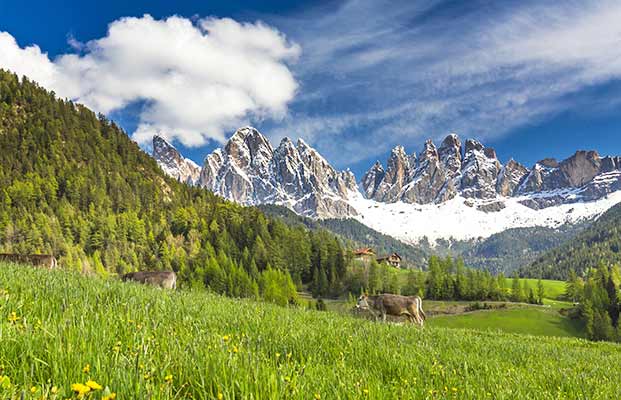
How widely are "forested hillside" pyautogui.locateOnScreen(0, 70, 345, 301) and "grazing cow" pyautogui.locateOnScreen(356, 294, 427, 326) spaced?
77.2 metres

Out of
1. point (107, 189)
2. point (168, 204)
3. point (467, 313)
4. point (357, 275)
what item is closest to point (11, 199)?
point (107, 189)

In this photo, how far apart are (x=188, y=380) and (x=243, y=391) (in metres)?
0.63

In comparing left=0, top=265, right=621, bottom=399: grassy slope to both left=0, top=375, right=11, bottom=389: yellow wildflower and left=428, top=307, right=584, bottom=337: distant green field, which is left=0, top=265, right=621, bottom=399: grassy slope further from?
left=428, top=307, right=584, bottom=337: distant green field

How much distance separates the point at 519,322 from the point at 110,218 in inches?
5392

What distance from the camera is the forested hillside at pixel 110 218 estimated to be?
123 metres

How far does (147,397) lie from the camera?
2307 mm

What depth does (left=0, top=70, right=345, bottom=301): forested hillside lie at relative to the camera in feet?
402

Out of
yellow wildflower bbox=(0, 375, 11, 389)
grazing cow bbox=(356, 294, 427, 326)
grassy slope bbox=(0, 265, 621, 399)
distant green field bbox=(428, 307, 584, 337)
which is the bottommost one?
distant green field bbox=(428, 307, 584, 337)

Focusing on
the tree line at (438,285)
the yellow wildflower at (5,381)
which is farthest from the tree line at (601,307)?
the yellow wildflower at (5,381)

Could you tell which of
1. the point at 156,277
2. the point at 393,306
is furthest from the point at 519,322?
the point at 156,277

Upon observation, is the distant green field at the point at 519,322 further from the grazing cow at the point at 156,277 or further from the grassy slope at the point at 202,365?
the grassy slope at the point at 202,365

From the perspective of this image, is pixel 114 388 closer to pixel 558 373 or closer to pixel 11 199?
pixel 558 373

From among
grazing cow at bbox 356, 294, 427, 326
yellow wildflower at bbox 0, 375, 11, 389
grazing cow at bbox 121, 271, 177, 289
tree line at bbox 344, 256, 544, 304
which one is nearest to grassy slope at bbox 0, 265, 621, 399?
yellow wildflower at bbox 0, 375, 11, 389

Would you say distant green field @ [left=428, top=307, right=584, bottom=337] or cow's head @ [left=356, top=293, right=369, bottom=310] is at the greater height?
cow's head @ [left=356, top=293, right=369, bottom=310]
